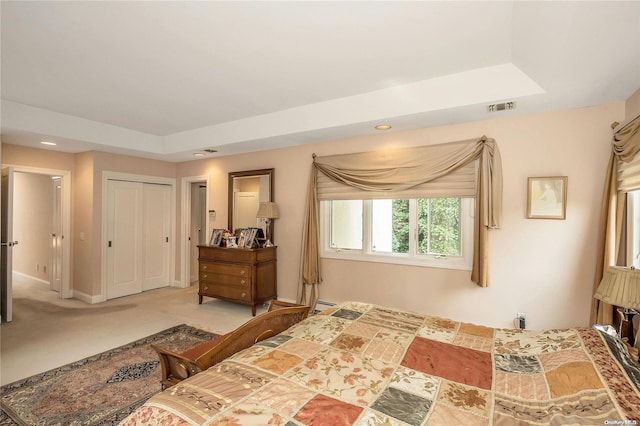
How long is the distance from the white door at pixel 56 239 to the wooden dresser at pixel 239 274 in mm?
2558

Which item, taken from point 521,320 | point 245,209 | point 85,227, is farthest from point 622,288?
point 85,227

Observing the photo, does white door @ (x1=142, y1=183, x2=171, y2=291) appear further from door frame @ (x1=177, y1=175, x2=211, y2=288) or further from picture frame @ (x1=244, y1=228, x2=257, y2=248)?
picture frame @ (x1=244, y1=228, x2=257, y2=248)

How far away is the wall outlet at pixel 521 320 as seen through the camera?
297 centimetres

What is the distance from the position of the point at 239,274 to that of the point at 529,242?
134 inches

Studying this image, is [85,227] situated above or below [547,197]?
below

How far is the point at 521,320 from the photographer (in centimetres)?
297

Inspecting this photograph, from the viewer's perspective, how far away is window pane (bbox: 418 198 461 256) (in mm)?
3406

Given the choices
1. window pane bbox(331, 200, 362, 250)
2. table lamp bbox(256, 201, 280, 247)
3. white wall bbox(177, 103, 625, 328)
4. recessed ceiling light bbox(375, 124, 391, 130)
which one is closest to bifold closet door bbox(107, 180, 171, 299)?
table lamp bbox(256, 201, 280, 247)

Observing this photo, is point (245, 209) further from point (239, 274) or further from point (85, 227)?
point (85, 227)

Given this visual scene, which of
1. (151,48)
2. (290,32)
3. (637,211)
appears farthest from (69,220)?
(637,211)

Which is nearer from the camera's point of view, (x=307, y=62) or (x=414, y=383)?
(x=414, y=383)

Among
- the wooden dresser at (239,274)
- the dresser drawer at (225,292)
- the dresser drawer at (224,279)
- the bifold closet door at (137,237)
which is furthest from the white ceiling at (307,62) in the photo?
the dresser drawer at (225,292)

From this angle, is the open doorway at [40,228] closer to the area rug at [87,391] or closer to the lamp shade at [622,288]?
the area rug at [87,391]

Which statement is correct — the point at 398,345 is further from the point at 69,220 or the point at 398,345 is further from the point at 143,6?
the point at 69,220
